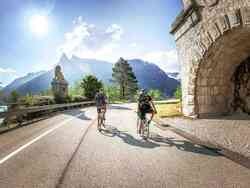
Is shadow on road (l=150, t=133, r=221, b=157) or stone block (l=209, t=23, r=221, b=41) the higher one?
stone block (l=209, t=23, r=221, b=41)

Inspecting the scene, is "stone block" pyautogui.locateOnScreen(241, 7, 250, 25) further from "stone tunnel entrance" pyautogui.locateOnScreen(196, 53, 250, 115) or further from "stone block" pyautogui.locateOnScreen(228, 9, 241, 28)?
"stone tunnel entrance" pyautogui.locateOnScreen(196, 53, 250, 115)

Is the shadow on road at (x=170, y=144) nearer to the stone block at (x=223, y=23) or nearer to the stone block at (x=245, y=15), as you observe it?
the stone block at (x=245, y=15)

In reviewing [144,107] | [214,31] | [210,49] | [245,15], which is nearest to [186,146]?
[144,107]

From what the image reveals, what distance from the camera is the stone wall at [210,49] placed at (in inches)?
358

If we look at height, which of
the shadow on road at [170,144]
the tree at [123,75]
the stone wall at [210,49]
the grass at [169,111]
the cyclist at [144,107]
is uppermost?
the tree at [123,75]

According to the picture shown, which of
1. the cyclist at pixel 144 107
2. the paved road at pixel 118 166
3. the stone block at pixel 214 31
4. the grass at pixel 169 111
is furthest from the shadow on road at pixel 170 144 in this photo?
the grass at pixel 169 111

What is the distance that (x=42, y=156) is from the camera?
5.72m

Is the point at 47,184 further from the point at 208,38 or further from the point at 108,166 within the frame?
the point at 208,38

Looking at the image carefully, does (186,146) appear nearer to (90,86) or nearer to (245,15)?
(245,15)

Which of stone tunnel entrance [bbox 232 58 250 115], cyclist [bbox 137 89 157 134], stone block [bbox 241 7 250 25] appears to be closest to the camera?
stone block [bbox 241 7 250 25]

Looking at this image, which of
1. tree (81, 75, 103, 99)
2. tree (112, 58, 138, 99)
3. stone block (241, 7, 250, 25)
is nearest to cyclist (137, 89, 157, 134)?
stone block (241, 7, 250, 25)

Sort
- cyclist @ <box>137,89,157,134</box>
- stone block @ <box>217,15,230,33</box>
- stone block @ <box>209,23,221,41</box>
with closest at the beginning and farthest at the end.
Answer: cyclist @ <box>137,89,157,134</box> → stone block @ <box>217,15,230,33</box> → stone block @ <box>209,23,221,41</box>

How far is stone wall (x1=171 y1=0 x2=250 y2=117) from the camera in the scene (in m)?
9.09

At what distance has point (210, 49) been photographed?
1084cm
